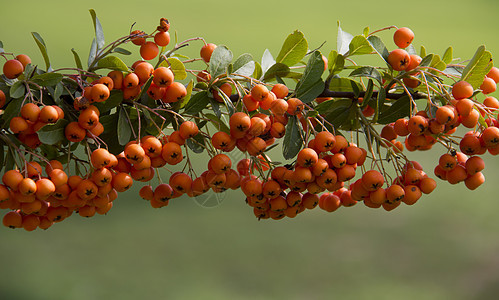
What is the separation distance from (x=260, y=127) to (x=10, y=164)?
299mm

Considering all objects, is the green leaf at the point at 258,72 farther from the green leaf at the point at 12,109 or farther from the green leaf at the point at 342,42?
the green leaf at the point at 12,109

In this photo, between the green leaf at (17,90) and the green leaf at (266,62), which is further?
the green leaf at (266,62)

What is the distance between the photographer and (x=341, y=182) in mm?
596

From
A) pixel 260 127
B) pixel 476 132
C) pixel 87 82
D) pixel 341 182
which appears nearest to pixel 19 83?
pixel 87 82

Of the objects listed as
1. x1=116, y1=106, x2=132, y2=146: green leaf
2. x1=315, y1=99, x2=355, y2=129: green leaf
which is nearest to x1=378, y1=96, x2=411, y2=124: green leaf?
x1=315, y1=99, x2=355, y2=129: green leaf

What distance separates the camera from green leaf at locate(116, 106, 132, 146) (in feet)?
1.90

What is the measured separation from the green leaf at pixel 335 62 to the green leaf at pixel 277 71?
0.05m

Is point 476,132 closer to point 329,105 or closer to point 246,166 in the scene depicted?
point 329,105

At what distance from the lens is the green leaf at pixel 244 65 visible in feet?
2.02

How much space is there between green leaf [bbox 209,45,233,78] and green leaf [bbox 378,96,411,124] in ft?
0.67

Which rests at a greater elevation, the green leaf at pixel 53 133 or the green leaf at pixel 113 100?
the green leaf at pixel 113 100

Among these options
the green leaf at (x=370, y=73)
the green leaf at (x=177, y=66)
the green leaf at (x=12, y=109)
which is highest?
the green leaf at (x=370, y=73)

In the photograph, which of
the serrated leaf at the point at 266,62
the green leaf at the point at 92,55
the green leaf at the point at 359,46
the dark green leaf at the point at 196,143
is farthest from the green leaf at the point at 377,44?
the green leaf at the point at 92,55

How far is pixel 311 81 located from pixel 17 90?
32cm
